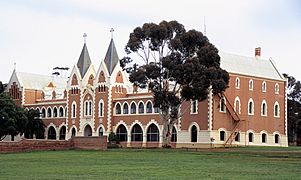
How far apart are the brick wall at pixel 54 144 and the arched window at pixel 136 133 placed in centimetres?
1675

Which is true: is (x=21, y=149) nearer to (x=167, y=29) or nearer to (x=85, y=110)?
(x=167, y=29)

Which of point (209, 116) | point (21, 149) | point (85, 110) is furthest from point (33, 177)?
point (85, 110)

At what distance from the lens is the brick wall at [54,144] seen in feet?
201

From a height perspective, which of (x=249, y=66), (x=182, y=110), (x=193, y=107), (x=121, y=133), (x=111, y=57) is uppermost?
(x=111, y=57)

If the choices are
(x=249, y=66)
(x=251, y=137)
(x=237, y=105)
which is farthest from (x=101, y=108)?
(x=251, y=137)

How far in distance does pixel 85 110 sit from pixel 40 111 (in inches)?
501

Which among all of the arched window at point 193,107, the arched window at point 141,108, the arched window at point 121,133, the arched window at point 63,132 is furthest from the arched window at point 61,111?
the arched window at point 193,107

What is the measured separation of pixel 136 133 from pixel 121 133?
11.0 feet

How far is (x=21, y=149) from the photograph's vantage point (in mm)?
61969

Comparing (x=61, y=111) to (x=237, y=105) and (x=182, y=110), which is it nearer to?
(x=182, y=110)

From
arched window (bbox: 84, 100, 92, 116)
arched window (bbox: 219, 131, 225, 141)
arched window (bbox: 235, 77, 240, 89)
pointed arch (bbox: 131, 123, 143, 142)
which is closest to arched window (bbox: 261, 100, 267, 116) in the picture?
arched window (bbox: 235, 77, 240, 89)

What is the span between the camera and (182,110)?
256ft

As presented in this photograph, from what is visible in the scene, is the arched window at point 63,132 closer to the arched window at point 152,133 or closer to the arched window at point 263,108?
the arched window at point 152,133

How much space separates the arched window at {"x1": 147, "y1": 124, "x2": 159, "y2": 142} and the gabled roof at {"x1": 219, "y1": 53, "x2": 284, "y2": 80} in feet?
45.5
